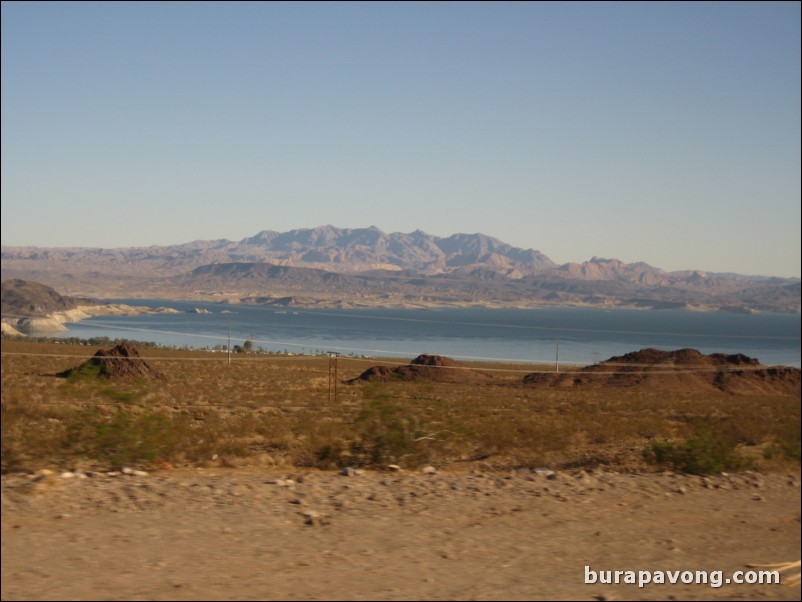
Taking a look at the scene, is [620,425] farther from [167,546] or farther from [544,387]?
[544,387]

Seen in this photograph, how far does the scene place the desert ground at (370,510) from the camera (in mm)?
6883

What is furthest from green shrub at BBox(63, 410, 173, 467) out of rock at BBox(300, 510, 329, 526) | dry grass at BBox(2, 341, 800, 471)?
rock at BBox(300, 510, 329, 526)

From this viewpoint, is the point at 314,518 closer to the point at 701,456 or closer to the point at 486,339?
the point at 701,456

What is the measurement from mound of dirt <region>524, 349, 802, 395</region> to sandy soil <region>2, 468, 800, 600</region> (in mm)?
37533

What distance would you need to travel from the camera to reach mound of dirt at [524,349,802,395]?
4621 centimetres

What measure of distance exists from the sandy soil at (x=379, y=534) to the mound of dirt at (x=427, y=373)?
115 feet

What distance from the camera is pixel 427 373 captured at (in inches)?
2003

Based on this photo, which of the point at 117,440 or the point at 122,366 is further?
the point at 122,366

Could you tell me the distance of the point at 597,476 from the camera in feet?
38.0

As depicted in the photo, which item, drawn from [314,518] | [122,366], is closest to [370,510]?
[314,518]

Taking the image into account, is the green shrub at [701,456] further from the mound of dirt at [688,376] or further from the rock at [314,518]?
the mound of dirt at [688,376]

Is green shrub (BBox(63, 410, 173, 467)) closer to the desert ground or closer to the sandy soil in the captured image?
the desert ground

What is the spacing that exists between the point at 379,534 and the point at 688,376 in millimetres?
44294

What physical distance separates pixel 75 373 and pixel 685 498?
10.4 m
